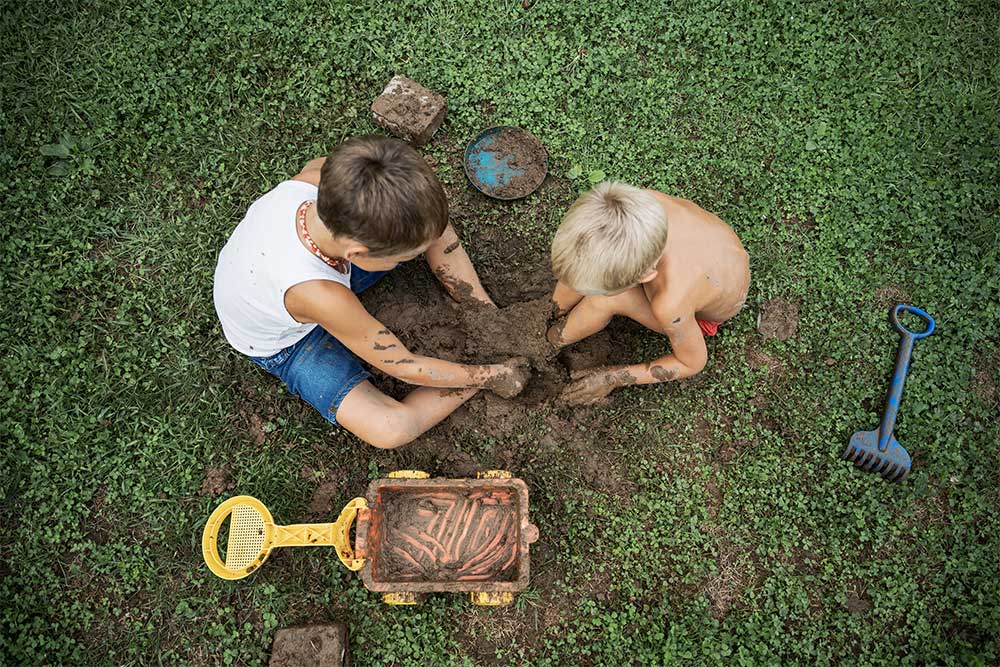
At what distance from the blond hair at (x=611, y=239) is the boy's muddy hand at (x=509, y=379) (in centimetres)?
69

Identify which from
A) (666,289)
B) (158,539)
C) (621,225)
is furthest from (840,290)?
(158,539)

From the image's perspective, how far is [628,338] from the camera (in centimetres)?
331

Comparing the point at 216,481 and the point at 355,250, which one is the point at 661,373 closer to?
the point at 355,250

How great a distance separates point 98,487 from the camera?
320 cm

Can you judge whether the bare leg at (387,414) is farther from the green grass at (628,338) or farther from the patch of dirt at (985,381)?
the patch of dirt at (985,381)

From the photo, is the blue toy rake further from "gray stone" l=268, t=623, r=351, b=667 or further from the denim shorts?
"gray stone" l=268, t=623, r=351, b=667

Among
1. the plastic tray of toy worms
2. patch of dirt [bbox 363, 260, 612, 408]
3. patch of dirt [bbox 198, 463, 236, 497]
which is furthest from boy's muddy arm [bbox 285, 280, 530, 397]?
patch of dirt [bbox 198, 463, 236, 497]

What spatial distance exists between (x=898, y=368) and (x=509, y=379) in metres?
2.09

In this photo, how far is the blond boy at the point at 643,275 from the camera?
2377 mm

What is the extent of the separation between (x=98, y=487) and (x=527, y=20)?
3.48 m

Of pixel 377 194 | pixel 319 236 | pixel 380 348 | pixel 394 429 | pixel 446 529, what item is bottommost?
pixel 446 529

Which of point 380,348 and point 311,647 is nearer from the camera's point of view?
point 380,348

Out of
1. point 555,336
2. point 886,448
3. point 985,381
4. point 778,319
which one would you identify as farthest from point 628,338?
point 985,381

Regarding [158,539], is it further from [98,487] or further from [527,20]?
[527,20]
